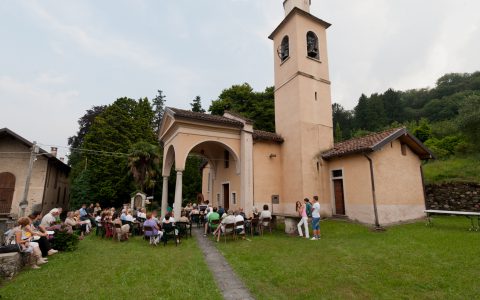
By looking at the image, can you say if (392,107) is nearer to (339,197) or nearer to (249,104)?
(249,104)

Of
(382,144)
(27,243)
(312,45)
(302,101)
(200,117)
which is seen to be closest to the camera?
(27,243)

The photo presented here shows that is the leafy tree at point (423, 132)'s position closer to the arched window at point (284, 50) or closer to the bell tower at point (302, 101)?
the bell tower at point (302, 101)

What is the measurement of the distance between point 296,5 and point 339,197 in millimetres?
12282

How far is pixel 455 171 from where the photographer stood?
18.0m

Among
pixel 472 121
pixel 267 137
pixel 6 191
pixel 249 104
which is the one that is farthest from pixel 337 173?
pixel 6 191

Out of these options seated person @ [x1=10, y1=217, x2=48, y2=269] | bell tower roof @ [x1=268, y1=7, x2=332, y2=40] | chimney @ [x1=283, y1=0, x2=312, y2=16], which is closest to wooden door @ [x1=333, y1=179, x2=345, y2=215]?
bell tower roof @ [x1=268, y1=7, x2=332, y2=40]

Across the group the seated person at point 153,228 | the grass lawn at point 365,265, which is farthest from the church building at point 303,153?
the seated person at point 153,228

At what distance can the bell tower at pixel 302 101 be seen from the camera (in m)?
14.0

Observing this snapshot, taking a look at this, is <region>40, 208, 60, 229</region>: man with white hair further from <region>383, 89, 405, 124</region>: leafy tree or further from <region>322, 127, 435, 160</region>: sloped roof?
<region>383, 89, 405, 124</region>: leafy tree

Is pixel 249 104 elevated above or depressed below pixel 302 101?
above

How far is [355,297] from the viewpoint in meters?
4.43

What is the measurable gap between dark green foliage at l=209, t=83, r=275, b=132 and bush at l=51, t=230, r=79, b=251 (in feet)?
73.1

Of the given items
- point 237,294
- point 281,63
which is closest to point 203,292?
point 237,294

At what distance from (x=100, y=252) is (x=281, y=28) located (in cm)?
1596
